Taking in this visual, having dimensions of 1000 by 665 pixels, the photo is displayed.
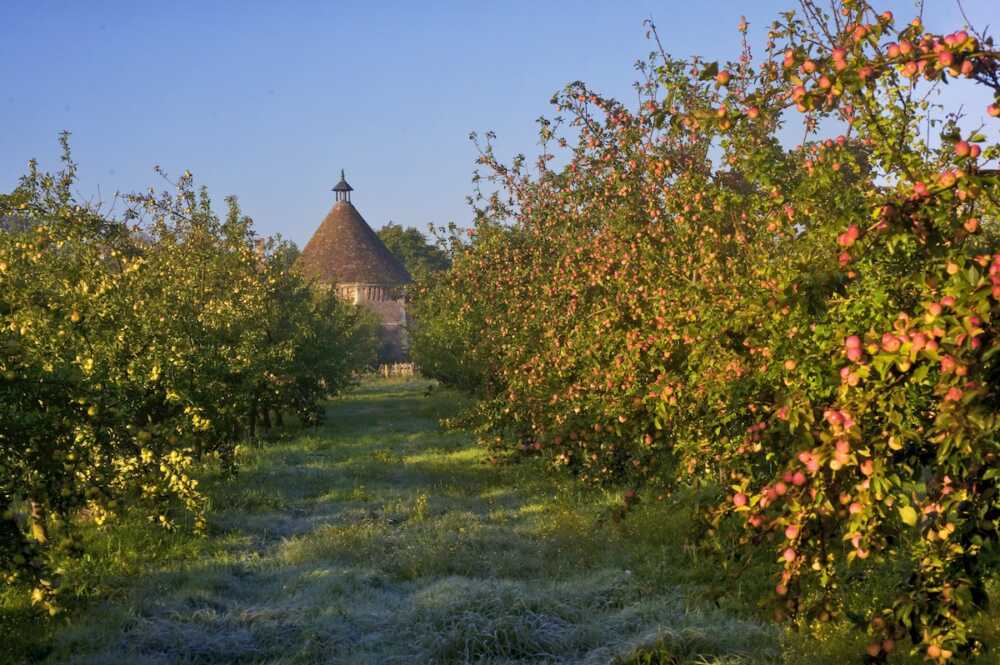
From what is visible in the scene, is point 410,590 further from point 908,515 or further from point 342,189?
point 342,189

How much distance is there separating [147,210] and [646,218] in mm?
10976

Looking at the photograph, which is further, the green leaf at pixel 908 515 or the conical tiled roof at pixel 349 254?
the conical tiled roof at pixel 349 254

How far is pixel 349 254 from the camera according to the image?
54.6 metres

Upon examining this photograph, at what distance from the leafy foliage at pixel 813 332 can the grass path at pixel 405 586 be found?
756mm

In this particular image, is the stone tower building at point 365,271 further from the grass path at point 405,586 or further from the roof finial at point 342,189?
the grass path at point 405,586

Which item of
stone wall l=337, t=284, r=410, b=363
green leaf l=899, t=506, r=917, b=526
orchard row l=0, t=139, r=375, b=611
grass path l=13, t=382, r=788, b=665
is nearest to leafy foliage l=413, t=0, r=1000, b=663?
green leaf l=899, t=506, r=917, b=526

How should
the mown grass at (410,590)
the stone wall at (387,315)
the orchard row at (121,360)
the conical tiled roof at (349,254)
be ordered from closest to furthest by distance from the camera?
1. the orchard row at (121,360)
2. the mown grass at (410,590)
3. the stone wall at (387,315)
4. the conical tiled roof at (349,254)

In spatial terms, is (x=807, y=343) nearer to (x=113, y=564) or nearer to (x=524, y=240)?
(x=113, y=564)

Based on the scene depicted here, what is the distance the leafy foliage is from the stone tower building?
41696 mm

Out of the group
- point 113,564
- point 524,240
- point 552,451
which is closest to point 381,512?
point 552,451

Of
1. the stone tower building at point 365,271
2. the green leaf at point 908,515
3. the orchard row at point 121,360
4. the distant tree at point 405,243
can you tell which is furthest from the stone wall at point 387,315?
the green leaf at point 908,515

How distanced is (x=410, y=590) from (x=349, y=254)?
48.2 metres

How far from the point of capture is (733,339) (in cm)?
662

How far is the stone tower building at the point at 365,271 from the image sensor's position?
53.0m
